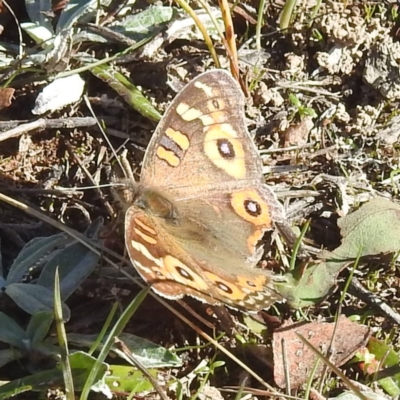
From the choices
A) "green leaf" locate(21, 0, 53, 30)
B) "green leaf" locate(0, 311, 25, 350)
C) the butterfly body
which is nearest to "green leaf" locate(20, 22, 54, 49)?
"green leaf" locate(21, 0, 53, 30)

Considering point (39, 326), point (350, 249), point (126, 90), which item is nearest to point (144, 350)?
point (39, 326)

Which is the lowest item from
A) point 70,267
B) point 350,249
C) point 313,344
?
point 313,344

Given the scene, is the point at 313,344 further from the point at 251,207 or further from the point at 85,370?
the point at 85,370

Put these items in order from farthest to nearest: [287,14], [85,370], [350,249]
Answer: [287,14]
[350,249]
[85,370]

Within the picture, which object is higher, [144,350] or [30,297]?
[30,297]

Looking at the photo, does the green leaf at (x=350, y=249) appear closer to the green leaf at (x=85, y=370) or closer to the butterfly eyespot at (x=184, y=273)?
the butterfly eyespot at (x=184, y=273)

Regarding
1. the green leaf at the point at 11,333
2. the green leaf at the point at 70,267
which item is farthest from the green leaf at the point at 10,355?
the green leaf at the point at 70,267
